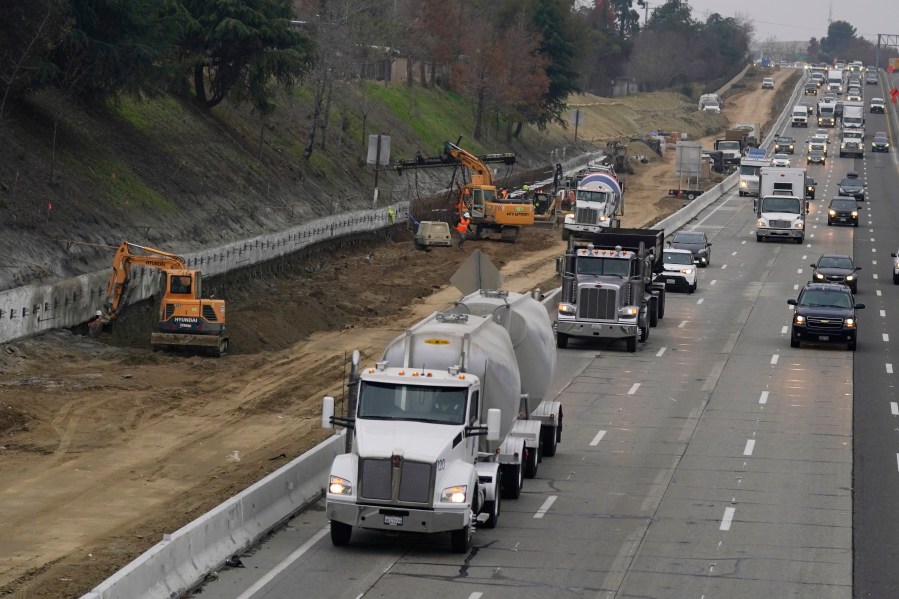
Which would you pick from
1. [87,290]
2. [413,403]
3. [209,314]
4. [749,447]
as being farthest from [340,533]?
[87,290]

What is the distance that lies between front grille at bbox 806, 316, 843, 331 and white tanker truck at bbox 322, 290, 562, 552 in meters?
20.4

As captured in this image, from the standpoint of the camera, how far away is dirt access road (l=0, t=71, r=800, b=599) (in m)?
21.8

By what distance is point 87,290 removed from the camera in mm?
40188

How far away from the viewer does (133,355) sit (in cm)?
3809

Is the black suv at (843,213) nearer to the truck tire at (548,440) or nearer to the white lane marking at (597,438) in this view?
the white lane marking at (597,438)

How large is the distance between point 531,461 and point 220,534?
7.29 m

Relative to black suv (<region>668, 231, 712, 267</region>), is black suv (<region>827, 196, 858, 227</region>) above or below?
above

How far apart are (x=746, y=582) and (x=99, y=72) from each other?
4046cm

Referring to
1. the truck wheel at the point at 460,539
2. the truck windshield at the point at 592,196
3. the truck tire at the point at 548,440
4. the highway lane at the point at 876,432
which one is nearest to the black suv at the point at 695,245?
the highway lane at the point at 876,432

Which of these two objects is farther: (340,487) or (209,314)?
(209,314)

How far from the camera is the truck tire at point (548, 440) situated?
89.7ft

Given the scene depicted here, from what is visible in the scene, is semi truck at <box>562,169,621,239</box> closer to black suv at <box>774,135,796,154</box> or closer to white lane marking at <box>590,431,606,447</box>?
white lane marking at <box>590,431,606,447</box>

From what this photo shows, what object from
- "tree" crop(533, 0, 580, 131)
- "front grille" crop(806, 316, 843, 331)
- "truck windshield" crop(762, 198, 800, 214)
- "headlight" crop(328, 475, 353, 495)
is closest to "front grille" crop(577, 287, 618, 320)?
"front grille" crop(806, 316, 843, 331)

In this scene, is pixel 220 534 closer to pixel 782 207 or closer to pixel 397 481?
pixel 397 481
